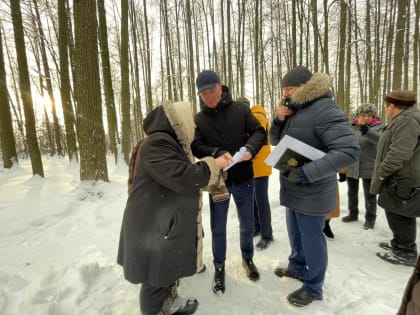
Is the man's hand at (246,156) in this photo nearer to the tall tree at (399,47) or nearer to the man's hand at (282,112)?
the man's hand at (282,112)

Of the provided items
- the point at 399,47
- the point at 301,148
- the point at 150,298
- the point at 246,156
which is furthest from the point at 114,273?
the point at 399,47

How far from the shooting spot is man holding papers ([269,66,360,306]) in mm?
1744

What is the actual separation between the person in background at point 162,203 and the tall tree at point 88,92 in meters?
3.63

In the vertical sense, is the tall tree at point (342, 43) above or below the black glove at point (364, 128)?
above

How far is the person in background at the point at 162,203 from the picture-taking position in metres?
1.58

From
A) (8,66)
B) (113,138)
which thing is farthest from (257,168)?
(8,66)

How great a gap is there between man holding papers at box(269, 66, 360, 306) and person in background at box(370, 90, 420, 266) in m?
1.17

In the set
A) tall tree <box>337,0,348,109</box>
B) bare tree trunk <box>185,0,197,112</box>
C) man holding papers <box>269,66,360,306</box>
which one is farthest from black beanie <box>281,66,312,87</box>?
bare tree trunk <box>185,0,197,112</box>

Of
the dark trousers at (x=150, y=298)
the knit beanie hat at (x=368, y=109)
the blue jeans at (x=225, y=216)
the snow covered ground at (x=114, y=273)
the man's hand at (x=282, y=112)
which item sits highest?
the man's hand at (x=282, y=112)

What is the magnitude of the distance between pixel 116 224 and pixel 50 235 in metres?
0.86

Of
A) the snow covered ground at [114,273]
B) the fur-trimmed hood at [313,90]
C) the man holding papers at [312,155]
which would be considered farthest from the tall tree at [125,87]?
the fur-trimmed hood at [313,90]

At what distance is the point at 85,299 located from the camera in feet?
7.19

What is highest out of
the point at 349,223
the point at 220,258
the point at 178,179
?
the point at 178,179

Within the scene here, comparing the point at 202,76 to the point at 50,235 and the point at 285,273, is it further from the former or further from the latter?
the point at 50,235
